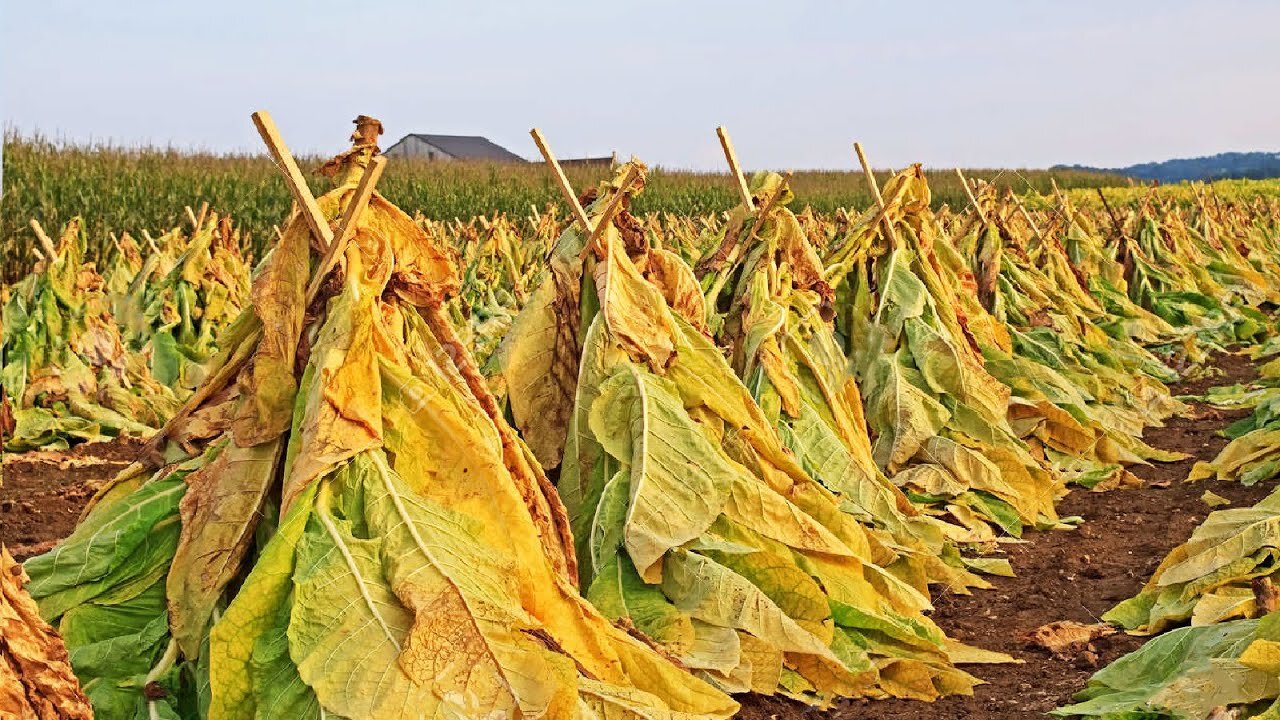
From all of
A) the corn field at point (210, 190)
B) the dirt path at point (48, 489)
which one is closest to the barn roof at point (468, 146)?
the corn field at point (210, 190)

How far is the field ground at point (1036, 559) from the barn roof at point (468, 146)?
169 ft

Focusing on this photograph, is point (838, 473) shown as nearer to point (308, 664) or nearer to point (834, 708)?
point (834, 708)

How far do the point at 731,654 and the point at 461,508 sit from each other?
1.13 metres

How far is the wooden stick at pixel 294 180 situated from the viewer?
3.32 metres

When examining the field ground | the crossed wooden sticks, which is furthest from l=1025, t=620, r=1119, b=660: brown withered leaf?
the crossed wooden sticks

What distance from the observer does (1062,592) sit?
570 centimetres

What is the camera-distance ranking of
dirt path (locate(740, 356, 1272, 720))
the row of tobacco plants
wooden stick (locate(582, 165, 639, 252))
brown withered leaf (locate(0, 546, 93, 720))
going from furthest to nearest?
wooden stick (locate(582, 165, 639, 252)) < dirt path (locate(740, 356, 1272, 720)) < the row of tobacco plants < brown withered leaf (locate(0, 546, 93, 720))

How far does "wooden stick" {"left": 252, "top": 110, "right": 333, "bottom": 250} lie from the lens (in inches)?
131

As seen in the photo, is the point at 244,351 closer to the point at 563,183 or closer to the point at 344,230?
the point at 344,230

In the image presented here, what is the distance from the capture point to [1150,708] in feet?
12.4

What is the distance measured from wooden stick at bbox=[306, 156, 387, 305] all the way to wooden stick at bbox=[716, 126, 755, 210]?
10.4 ft

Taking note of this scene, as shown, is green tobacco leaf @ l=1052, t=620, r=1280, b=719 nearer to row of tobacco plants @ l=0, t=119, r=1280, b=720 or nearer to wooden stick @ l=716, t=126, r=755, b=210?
row of tobacco plants @ l=0, t=119, r=1280, b=720

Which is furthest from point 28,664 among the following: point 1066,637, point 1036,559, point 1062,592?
→ point 1036,559

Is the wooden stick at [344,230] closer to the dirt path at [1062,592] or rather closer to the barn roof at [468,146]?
the dirt path at [1062,592]
